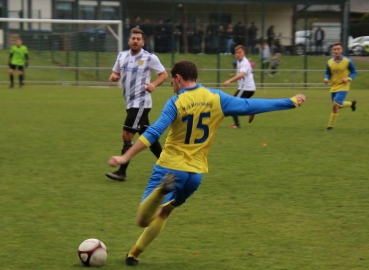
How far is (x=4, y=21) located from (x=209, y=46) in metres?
9.11

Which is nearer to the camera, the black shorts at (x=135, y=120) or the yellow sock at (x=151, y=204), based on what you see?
the yellow sock at (x=151, y=204)

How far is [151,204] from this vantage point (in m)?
5.02

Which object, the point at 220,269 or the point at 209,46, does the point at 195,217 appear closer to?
the point at 220,269

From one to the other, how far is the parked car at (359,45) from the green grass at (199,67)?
729mm

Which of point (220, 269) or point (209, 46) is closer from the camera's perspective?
point (220, 269)

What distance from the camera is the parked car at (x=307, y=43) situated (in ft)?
100.0

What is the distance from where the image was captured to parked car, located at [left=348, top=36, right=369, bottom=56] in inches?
1195

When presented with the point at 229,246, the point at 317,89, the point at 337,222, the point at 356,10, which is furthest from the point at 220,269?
the point at 356,10

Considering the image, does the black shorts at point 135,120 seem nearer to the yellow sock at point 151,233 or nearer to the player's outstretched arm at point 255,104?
the yellow sock at point 151,233

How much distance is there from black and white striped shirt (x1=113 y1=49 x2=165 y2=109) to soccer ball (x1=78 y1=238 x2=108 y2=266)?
3744 mm

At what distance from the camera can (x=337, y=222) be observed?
6609 mm

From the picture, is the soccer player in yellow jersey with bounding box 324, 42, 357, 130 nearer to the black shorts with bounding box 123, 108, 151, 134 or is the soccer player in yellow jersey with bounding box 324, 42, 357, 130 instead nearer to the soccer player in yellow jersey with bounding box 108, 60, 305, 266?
the black shorts with bounding box 123, 108, 151, 134

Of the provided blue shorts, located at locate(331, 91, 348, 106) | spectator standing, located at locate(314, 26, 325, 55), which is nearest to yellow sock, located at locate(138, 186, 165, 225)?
blue shorts, located at locate(331, 91, 348, 106)

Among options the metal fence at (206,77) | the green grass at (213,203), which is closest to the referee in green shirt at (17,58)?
the metal fence at (206,77)
